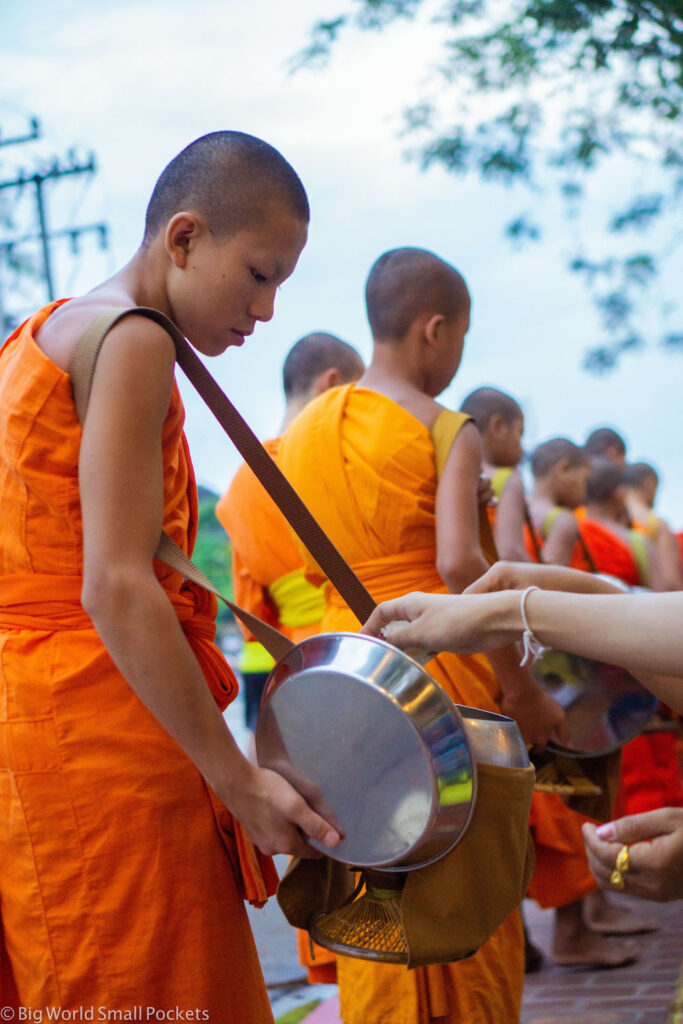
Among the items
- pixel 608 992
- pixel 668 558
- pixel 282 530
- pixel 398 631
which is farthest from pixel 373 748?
pixel 668 558

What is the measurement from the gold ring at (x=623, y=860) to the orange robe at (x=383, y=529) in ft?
1.63

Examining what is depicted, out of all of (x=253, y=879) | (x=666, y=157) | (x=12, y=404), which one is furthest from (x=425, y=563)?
(x=666, y=157)

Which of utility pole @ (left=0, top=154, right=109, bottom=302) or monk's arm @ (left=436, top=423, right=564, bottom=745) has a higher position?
utility pole @ (left=0, top=154, right=109, bottom=302)

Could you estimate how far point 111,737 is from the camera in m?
1.56

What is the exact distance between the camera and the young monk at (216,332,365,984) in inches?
143

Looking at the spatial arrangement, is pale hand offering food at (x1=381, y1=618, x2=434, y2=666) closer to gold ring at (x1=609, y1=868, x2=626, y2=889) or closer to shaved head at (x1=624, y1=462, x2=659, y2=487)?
gold ring at (x1=609, y1=868, x2=626, y2=889)

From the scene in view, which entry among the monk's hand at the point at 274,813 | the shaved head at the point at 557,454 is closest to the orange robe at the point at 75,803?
the monk's hand at the point at 274,813

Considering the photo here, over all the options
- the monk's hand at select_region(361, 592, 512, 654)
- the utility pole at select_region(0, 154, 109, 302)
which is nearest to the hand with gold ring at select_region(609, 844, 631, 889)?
the monk's hand at select_region(361, 592, 512, 654)

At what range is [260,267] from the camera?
5.55 ft

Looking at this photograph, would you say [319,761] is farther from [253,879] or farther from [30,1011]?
[30,1011]

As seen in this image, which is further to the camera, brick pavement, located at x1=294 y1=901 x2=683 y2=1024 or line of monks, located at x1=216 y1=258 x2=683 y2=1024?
brick pavement, located at x1=294 y1=901 x2=683 y2=1024

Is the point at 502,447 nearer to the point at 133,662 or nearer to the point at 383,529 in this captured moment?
the point at 383,529

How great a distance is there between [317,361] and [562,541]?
154cm

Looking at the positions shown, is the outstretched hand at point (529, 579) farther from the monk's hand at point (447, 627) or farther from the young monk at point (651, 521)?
the young monk at point (651, 521)
